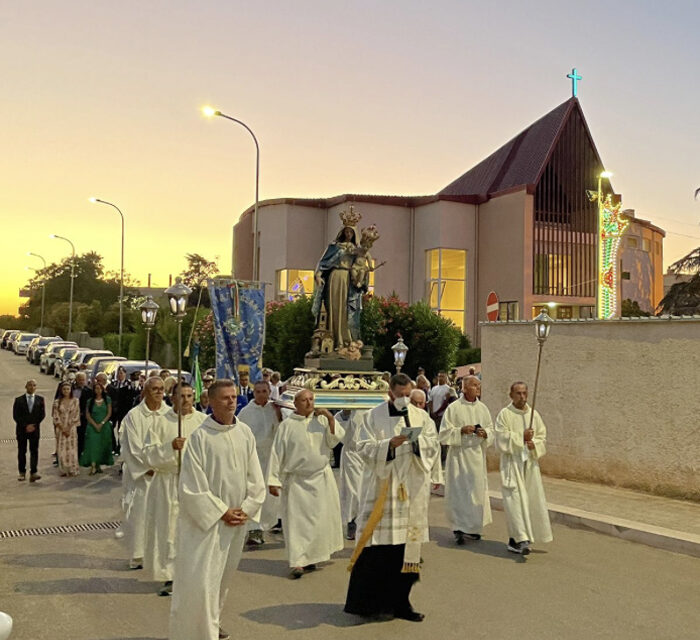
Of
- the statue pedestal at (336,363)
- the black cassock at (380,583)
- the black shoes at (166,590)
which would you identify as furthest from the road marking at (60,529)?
the black cassock at (380,583)

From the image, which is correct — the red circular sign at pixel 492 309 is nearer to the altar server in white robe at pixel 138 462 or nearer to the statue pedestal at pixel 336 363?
the statue pedestal at pixel 336 363

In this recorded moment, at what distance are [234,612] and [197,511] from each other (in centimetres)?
153

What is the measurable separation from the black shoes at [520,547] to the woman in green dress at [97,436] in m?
8.20

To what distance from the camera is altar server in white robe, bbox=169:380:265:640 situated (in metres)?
5.13

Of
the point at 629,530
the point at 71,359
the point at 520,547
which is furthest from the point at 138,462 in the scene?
the point at 71,359

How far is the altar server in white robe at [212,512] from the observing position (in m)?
5.13

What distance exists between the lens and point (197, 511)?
5.20 metres

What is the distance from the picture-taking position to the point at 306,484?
785 centimetres

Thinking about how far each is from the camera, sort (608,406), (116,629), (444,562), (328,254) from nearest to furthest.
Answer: (116,629) → (444,562) → (328,254) → (608,406)

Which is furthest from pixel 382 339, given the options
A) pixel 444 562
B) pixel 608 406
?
pixel 444 562

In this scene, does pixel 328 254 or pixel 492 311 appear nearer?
pixel 328 254

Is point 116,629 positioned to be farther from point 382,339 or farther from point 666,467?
point 382,339

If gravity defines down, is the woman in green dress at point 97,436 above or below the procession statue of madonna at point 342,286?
below

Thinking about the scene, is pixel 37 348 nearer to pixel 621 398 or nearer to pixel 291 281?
pixel 291 281
